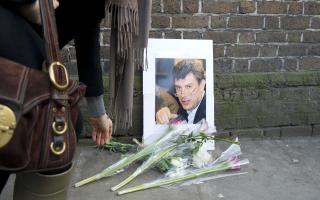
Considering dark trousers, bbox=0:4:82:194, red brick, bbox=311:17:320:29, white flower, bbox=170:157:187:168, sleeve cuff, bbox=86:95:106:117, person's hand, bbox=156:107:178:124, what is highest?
red brick, bbox=311:17:320:29

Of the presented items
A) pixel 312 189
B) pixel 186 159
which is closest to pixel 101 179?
pixel 186 159

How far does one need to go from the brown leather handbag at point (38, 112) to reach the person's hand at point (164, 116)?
2184mm

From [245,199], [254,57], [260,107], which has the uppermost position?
[254,57]

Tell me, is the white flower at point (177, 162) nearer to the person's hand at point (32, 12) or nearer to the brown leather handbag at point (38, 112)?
the brown leather handbag at point (38, 112)

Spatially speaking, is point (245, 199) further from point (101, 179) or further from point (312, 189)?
point (101, 179)

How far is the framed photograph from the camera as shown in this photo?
3.58 meters

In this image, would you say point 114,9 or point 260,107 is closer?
point 114,9

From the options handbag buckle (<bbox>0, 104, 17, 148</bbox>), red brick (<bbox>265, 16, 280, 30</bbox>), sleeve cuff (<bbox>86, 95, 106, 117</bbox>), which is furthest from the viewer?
red brick (<bbox>265, 16, 280, 30</bbox>)

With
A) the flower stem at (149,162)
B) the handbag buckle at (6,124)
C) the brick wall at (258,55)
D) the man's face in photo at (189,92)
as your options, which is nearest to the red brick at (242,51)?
the brick wall at (258,55)

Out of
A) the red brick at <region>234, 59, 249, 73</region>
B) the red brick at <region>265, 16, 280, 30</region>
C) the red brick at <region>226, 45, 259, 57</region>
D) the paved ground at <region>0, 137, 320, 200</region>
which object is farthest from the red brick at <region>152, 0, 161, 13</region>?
the paved ground at <region>0, 137, 320, 200</region>

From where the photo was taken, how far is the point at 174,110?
3627 millimetres

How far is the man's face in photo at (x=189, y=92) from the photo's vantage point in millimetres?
3635

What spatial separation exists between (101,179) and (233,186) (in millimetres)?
820

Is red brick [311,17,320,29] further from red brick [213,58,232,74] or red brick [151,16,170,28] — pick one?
red brick [151,16,170,28]
